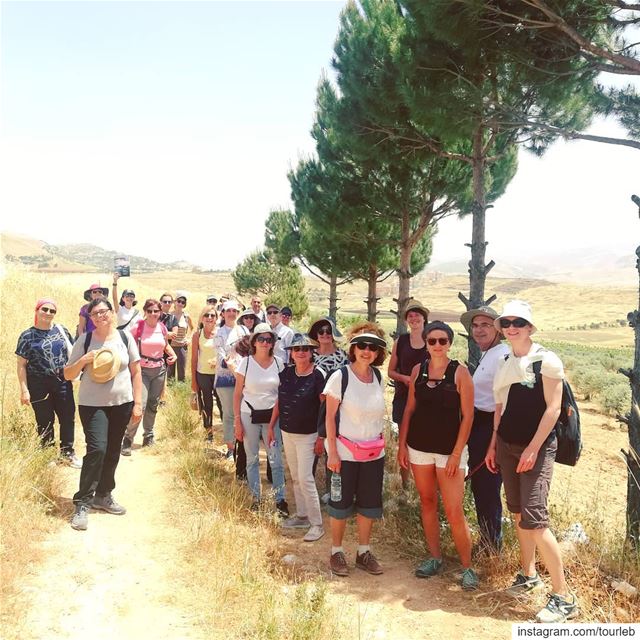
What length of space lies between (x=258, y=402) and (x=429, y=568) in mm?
1934

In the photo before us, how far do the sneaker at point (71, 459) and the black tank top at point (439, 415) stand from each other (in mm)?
3772

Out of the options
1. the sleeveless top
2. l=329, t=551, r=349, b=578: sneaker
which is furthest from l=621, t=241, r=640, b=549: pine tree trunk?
the sleeveless top

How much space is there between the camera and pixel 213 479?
4.91 meters

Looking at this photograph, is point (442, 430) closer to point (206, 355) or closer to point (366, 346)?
point (366, 346)

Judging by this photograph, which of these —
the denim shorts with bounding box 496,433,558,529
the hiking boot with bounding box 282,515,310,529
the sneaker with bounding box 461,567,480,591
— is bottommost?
the hiking boot with bounding box 282,515,310,529

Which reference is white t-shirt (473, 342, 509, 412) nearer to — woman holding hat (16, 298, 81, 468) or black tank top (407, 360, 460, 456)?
black tank top (407, 360, 460, 456)

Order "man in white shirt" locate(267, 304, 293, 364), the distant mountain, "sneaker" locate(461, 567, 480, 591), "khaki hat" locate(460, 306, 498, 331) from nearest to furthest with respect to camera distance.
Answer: "sneaker" locate(461, 567, 480, 591), "khaki hat" locate(460, 306, 498, 331), "man in white shirt" locate(267, 304, 293, 364), the distant mountain

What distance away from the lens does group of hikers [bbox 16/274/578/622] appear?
321 cm

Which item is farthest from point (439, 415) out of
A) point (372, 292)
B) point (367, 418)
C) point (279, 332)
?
point (372, 292)

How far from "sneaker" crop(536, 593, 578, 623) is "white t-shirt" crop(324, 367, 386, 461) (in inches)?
53.5

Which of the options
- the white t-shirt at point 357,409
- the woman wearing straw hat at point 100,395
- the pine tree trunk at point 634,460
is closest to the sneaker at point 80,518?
the woman wearing straw hat at point 100,395

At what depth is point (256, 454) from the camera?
472cm

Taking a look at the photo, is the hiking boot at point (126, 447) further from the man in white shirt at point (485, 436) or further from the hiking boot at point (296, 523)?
the man in white shirt at point (485, 436)

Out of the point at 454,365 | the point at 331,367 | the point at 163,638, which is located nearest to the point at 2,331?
the point at 331,367
